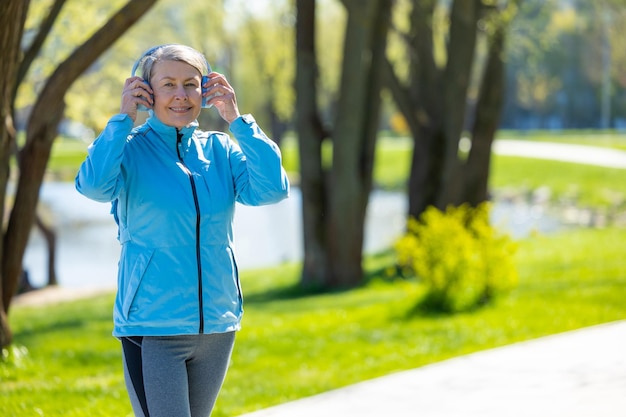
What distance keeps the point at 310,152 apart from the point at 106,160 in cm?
1084

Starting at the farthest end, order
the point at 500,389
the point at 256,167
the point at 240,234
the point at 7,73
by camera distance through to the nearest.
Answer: the point at 240,234, the point at 7,73, the point at 500,389, the point at 256,167

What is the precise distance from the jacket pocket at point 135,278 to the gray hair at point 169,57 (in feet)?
2.00

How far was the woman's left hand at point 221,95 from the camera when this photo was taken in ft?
11.6

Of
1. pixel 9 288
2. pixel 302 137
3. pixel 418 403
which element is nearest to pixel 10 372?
pixel 9 288

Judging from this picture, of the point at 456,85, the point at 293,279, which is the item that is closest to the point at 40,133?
the point at 456,85

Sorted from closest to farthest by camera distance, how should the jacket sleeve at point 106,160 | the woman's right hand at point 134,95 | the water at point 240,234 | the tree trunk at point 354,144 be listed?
1. the jacket sleeve at point 106,160
2. the woman's right hand at point 134,95
3. the tree trunk at point 354,144
4. the water at point 240,234

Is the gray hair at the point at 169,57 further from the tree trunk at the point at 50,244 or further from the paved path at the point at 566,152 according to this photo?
the paved path at the point at 566,152

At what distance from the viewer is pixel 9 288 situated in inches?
303

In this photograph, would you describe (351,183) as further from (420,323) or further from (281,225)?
(281,225)

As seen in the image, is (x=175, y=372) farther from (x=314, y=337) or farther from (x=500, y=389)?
(x=314, y=337)

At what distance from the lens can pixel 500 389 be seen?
595 cm

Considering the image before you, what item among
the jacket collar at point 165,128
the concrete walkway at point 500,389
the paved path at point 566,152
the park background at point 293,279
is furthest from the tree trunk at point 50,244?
the paved path at point 566,152

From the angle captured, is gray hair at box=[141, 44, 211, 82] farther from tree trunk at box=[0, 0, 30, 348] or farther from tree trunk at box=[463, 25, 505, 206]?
tree trunk at box=[463, 25, 505, 206]

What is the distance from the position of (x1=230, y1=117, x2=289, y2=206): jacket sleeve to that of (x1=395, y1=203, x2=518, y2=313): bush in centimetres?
630
